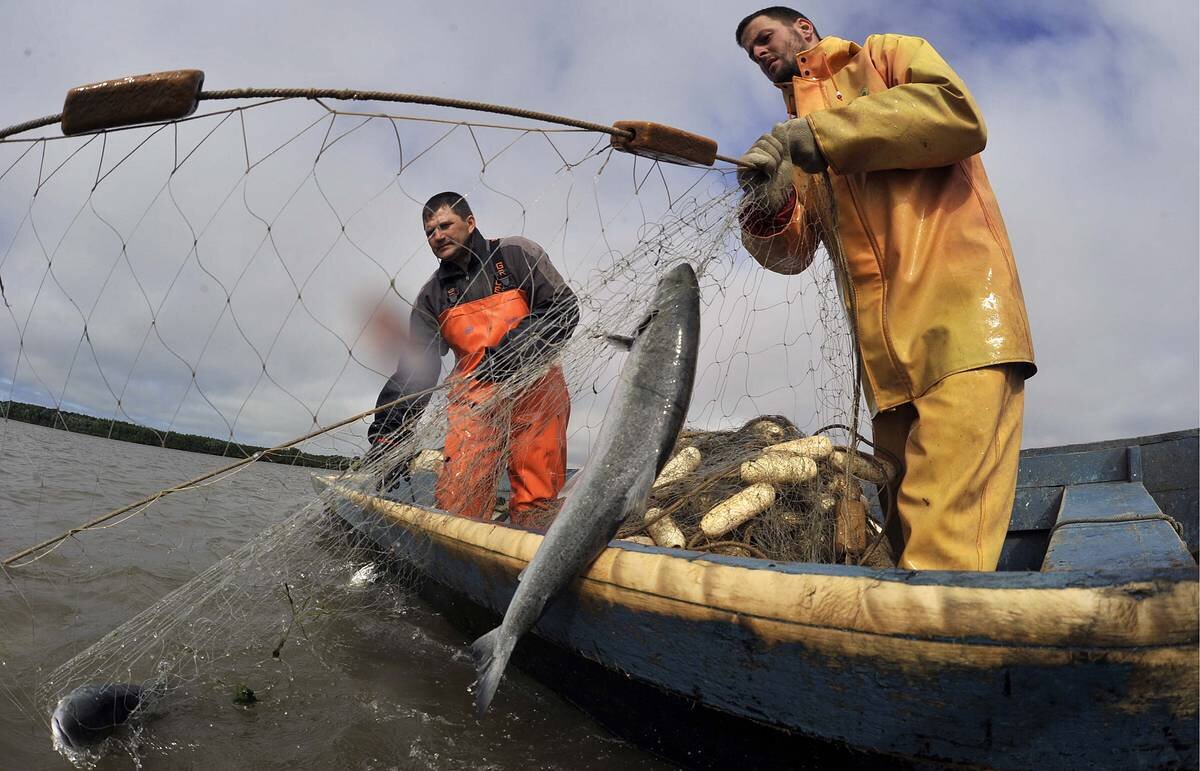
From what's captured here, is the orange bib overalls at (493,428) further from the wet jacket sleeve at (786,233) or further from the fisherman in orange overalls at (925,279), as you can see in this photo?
the fisherman in orange overalls at (925,279)

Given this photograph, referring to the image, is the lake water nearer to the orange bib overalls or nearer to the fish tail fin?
the fish tail fin

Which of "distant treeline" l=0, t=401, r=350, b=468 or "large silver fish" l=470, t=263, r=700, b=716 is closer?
"large silver fish" l=470, t=263, r=700, b=716

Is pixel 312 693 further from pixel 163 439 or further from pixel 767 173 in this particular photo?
pixel 767 173

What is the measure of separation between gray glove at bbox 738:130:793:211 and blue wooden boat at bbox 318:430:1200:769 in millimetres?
1885

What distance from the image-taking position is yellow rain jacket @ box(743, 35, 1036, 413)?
101 inches

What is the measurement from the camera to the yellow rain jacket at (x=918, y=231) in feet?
8.45

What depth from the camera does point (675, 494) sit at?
383 cm

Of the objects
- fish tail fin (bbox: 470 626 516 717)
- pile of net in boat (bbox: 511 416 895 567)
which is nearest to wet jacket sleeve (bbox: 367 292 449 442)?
pile of net in boat (bbox: 511 416 895 567)

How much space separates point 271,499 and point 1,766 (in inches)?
351

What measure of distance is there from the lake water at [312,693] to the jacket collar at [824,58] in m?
3.28

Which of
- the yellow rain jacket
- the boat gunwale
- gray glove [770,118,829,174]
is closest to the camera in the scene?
the boat gunwale

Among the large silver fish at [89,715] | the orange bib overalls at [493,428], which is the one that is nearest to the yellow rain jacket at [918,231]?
the orange bib overalls at [493,428]

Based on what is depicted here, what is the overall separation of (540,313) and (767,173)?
6.56 ft

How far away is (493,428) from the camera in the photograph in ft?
13.2
